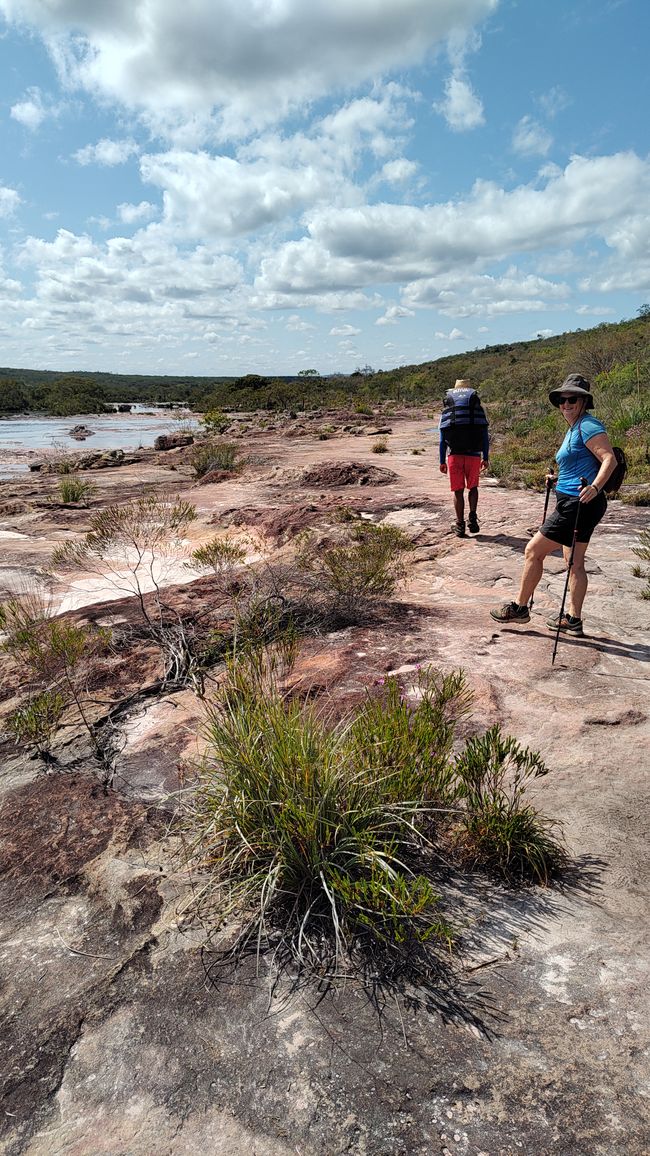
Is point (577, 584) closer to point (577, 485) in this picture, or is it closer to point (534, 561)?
point (534, 561)

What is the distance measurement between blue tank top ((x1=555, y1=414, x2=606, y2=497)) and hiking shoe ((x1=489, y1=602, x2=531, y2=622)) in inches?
34.9

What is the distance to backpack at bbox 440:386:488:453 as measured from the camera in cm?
670

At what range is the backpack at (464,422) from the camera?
22.0 ft

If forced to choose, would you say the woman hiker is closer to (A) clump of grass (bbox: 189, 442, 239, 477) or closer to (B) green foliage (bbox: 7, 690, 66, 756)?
(B) green foliage (bbox: 7, 690, 66, 756)

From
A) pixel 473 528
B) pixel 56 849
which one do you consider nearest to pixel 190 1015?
pixel 56 849

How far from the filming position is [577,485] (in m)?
4.11

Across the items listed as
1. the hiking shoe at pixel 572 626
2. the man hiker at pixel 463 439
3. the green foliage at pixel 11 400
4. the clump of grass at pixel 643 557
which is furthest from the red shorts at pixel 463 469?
the green foliage at pixel 11 400

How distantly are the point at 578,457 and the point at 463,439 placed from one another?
276cm

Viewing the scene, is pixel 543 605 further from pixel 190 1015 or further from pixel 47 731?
pixel 190 1015

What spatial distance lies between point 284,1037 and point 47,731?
7.39 ft

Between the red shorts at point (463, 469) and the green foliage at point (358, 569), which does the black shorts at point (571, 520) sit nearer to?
the green foliage at point (358, 569)

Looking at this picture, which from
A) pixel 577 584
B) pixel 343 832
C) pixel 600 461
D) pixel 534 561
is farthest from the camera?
pixel 534 561

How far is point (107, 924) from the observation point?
2145 mm

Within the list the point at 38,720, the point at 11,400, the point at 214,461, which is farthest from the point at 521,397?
the point at 11,400
